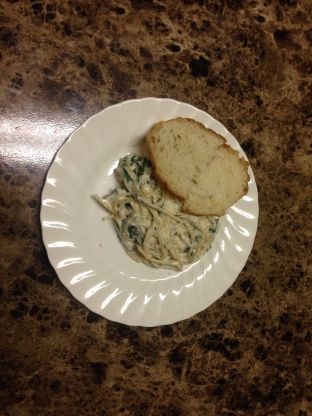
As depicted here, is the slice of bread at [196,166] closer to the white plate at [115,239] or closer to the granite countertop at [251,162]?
the white plate at [115,239]

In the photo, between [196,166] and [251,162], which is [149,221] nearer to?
[196,166]

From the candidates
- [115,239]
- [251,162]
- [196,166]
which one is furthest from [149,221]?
[251,162]

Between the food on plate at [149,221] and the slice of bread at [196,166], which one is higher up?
the slice of bread at [196,166]

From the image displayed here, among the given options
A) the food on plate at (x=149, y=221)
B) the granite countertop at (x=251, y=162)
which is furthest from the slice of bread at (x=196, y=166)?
the granite countertop at (x=251, y=162)

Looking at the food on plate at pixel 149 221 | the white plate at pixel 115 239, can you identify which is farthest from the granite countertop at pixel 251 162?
the food on plate at pixel 149 221

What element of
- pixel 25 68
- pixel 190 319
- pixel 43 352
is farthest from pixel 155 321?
pixel 25 68

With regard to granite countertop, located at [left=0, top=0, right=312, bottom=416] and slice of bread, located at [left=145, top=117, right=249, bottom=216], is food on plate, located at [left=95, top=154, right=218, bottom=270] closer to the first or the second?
slice of bread, located at [left=145, top=117, right=249, bottom=216]
